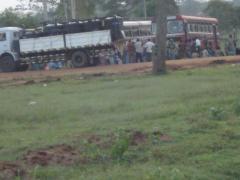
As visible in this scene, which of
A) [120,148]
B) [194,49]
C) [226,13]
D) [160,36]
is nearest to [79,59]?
[194,49]

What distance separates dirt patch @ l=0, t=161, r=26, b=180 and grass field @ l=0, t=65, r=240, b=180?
0.13 meters

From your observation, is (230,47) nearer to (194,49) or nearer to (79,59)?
(194,49)

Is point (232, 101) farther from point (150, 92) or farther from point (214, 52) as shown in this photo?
point (214, 52)

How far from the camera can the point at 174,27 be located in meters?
42.0

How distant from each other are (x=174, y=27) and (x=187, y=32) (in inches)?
33.3

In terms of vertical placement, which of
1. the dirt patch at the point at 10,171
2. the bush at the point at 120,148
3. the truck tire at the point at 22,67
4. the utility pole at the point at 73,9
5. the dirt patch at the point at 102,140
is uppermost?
the utility pole at the point at 73,9

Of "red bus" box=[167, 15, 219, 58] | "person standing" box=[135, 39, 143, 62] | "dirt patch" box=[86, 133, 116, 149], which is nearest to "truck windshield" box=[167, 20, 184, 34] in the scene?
"red bus" box=[167, 15, 219, 58]

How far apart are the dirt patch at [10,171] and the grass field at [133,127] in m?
0.13

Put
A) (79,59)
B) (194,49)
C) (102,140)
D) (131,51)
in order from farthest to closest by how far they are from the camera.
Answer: (194,49)
(131,51)
(79,59)
(102,140)

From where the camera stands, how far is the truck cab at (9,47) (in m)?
36.0

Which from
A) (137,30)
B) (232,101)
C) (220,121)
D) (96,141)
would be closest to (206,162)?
(96,141)

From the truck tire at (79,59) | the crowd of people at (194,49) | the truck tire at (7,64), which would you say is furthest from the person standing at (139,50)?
the truck tire at (7,64)

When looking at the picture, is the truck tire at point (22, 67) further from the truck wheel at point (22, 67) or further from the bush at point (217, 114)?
the bush at point (217, 114)

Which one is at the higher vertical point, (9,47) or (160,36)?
(160,36)
